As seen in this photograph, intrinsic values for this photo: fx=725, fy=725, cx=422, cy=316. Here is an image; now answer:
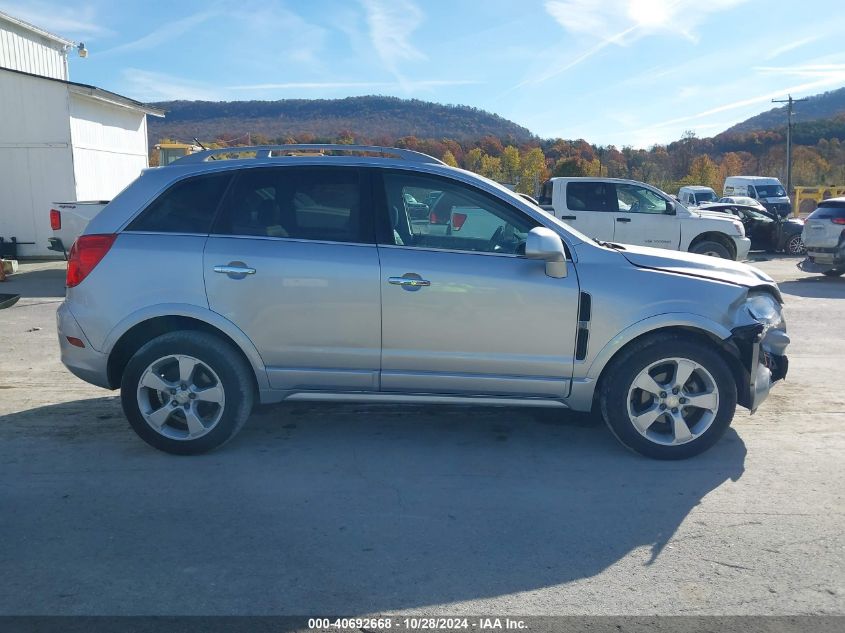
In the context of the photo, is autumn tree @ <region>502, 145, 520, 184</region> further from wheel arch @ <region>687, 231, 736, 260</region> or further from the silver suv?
the silver suv

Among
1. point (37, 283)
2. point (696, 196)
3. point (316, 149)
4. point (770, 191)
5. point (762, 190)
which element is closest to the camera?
point (316, 149)

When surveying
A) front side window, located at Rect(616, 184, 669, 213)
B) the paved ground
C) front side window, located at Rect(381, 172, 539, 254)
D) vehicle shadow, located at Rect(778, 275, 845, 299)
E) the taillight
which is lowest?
the paved ground

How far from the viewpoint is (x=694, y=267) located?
16.0ft

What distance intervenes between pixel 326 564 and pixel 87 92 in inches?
625

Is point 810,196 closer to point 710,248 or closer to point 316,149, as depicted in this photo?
point 710,248

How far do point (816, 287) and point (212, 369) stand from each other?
1213 centimetres

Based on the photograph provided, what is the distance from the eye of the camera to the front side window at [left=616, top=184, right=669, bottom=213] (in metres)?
13.3

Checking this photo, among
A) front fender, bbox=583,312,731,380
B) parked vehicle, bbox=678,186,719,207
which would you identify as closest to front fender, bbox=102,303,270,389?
front fender, bbox=583,312,731,380

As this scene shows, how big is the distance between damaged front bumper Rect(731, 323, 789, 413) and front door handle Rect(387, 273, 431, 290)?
6.65 feet

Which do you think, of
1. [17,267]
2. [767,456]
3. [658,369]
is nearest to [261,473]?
[658,369]

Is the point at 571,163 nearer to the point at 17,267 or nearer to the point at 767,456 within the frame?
the point at 17,267

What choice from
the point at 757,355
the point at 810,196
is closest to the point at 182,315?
the point at 757,355

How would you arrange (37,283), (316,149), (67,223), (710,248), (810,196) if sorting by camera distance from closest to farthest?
(316,149), (67,223), (37,283), (710,248), (810,196)

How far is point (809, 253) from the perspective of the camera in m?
14.2
